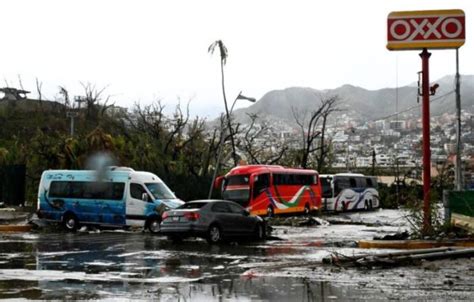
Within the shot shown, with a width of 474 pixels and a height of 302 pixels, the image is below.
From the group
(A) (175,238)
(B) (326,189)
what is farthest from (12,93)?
(A) (175,238)

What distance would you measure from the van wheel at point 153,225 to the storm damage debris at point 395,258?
13.6 metres

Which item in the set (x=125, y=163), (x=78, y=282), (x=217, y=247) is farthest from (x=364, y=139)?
(x=78, y=282)

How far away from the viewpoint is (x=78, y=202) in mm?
31094

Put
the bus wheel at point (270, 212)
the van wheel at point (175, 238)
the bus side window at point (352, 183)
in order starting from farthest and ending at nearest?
1. the bus side window at point (352, 183)
2. the bus wheel at point (270, 212)
3. the van wheel at point (175, 238)

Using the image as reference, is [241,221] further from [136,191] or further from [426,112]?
[426,112]

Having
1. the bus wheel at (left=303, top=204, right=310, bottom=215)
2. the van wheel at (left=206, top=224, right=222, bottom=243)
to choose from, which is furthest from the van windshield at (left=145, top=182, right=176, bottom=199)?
the bus wheel at (left=303, top=204, right=310, bottom=215)

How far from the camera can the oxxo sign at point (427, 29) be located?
2392 centimetres

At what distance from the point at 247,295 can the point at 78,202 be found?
66.6ft

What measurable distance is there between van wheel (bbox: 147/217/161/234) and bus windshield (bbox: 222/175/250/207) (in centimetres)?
1158

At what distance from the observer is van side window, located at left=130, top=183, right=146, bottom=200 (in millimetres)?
29938

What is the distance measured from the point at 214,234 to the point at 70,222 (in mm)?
9606

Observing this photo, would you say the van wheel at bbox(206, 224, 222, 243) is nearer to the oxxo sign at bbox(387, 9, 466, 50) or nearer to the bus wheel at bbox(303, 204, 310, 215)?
the oxxo sign at bbox(387, 9, 466, 50)

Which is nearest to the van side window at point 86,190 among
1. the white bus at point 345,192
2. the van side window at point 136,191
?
the van side window at point 136,191

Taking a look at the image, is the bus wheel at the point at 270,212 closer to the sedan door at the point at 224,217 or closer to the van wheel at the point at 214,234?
the sedan door at the point at 224,217
